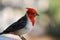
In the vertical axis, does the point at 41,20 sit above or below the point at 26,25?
below

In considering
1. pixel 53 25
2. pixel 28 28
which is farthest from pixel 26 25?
pixel 53 25

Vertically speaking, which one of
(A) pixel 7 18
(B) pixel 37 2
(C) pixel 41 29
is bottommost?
(C) pixel 41 29

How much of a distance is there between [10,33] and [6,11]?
1.84 ft

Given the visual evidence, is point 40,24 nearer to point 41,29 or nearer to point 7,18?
point 41,29

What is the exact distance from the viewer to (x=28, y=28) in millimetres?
1136

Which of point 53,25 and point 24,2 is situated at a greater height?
point 24,2

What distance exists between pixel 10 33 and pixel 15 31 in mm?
34

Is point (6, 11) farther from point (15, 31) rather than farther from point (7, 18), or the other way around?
point (15, 31)

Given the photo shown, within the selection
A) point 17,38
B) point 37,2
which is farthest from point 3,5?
point 17,38

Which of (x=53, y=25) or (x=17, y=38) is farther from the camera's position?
(x=53, y=25)

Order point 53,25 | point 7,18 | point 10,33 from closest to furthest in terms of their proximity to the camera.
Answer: point 10,33, point 7,18, point 53,25

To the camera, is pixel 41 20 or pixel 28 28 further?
pixel 41 20

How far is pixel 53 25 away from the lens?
171 cm

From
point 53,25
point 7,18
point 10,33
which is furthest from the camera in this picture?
point 53,25
